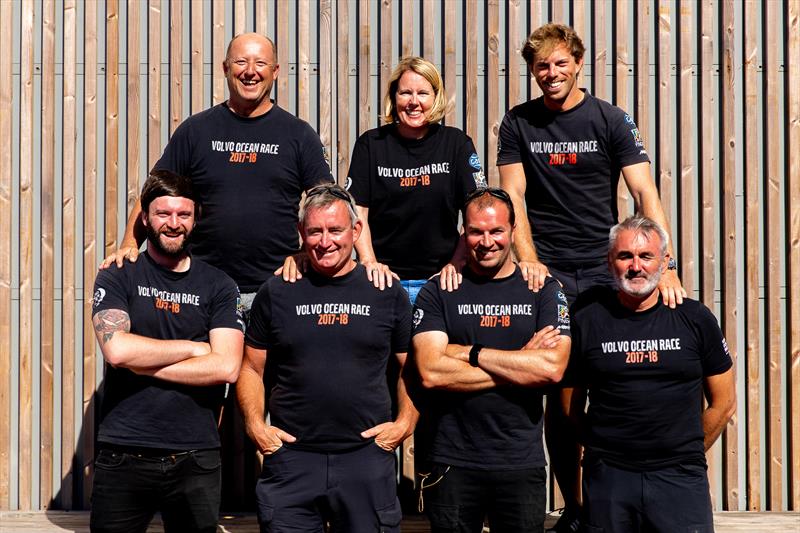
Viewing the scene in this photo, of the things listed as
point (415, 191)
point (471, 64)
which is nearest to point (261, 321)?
point (415, 191)

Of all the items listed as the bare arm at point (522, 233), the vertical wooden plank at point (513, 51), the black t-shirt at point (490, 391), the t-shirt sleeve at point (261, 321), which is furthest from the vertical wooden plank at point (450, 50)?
the t-shirt sleeve at point (261, 321)

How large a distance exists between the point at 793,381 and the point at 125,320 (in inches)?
147

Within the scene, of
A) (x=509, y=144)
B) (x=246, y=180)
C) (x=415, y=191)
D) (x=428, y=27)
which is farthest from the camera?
(x=428, y=27)

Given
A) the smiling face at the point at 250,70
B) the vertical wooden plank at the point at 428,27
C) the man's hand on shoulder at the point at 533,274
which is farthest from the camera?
the vertical wooden plank at the point at 428,27

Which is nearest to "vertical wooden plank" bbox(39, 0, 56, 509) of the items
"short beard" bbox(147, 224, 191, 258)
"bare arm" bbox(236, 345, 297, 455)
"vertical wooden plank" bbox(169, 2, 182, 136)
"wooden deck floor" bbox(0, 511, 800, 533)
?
"wooden deck floor" bbox(0, 511, 800, 533)

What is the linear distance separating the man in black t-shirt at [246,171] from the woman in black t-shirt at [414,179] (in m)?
0.24

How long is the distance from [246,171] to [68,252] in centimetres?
182

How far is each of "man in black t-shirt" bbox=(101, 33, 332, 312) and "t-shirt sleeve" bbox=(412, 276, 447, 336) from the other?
0.74m

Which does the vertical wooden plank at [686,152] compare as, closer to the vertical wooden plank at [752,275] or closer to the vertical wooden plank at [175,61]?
the vertical wooden plank at [752,275]

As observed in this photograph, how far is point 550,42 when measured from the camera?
3.98 meters

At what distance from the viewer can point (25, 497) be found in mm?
5270

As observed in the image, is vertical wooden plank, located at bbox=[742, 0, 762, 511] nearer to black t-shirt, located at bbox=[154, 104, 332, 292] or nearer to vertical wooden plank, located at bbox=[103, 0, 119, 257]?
black t-shirt, located at bbox=[154, 104, 332, 292]

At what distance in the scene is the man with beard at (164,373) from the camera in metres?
3.48

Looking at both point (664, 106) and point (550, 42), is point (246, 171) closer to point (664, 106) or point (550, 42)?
point (550, 42)
